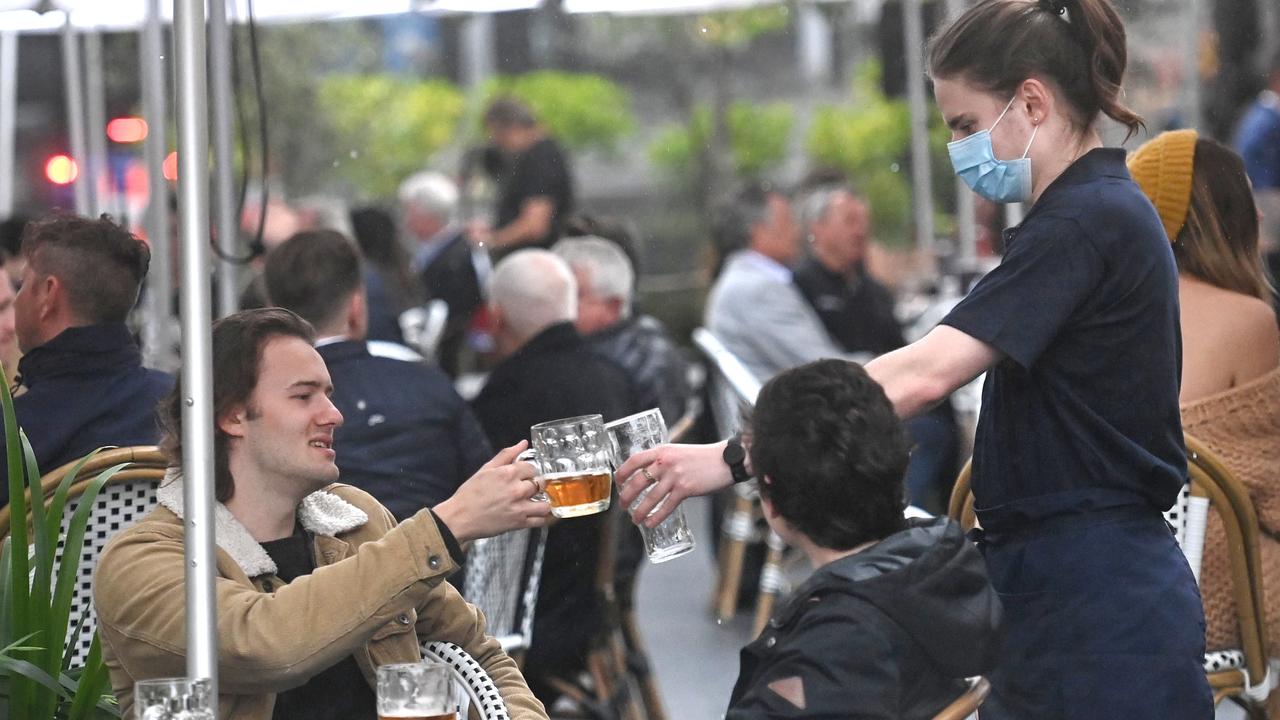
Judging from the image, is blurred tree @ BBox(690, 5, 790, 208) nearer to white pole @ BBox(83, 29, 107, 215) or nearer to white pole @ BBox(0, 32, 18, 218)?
white pole @ BBox(0, 32, 18, 218)

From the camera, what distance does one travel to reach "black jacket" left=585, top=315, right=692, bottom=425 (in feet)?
17.3

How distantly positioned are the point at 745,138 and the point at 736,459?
12.4 metres

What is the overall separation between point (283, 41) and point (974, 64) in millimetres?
11728

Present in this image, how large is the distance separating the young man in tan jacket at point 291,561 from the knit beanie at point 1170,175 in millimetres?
1491

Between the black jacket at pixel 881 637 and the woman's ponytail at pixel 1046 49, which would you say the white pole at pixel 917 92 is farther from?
the black jacket at pixel 881 637

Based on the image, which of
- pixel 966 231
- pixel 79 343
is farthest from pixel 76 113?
pixel 79 343

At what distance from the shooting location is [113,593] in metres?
2.35

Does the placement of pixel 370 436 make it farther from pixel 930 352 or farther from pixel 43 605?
pixel 930 352

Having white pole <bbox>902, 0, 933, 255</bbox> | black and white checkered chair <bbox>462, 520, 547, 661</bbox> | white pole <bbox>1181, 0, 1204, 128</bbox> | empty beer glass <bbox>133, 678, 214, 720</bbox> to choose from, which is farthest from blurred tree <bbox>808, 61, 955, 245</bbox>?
empty beer glass <bbox>133, 678, 214, 720</bbox>

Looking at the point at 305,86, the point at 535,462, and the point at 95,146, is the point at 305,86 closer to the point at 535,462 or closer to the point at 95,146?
the point at 95,146

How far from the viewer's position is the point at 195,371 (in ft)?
6.68

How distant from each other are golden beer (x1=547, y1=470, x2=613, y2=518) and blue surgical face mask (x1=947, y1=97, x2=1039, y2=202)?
67cm

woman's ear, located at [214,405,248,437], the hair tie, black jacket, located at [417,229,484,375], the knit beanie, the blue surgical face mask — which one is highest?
the hair tie

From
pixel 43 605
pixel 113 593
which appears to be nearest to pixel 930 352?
pixel 113 593
